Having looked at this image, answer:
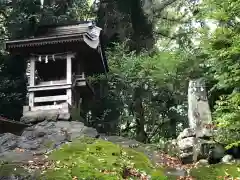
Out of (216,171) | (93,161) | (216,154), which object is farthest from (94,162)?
(216,154)

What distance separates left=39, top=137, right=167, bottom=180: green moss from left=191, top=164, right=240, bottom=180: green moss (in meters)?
1.07

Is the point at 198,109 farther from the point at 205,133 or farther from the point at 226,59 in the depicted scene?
the point at 226,59

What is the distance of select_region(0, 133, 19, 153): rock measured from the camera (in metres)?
12.8

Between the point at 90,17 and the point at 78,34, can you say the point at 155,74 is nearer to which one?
the point at 78,34

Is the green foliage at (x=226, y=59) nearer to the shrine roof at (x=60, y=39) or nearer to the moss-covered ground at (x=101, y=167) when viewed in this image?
the moss-covered ground at (x=101, y=167)

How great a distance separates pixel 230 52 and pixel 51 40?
951cm

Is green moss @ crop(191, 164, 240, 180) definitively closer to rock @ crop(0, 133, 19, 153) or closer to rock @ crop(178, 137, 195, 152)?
rock @ crop(178, 137, 195, 152)

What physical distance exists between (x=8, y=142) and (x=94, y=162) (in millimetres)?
5549

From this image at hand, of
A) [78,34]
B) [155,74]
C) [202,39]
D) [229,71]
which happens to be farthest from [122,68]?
[229,71]

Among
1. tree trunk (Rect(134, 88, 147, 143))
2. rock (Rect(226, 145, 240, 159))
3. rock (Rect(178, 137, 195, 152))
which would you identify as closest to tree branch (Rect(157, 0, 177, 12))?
tree trunk (Rect(134, 88, 147, 143))

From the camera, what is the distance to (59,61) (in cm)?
1839

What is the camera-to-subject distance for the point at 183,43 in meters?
22.2

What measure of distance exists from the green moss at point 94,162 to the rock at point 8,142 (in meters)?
2.97

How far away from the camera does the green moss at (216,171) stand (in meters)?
9.26
